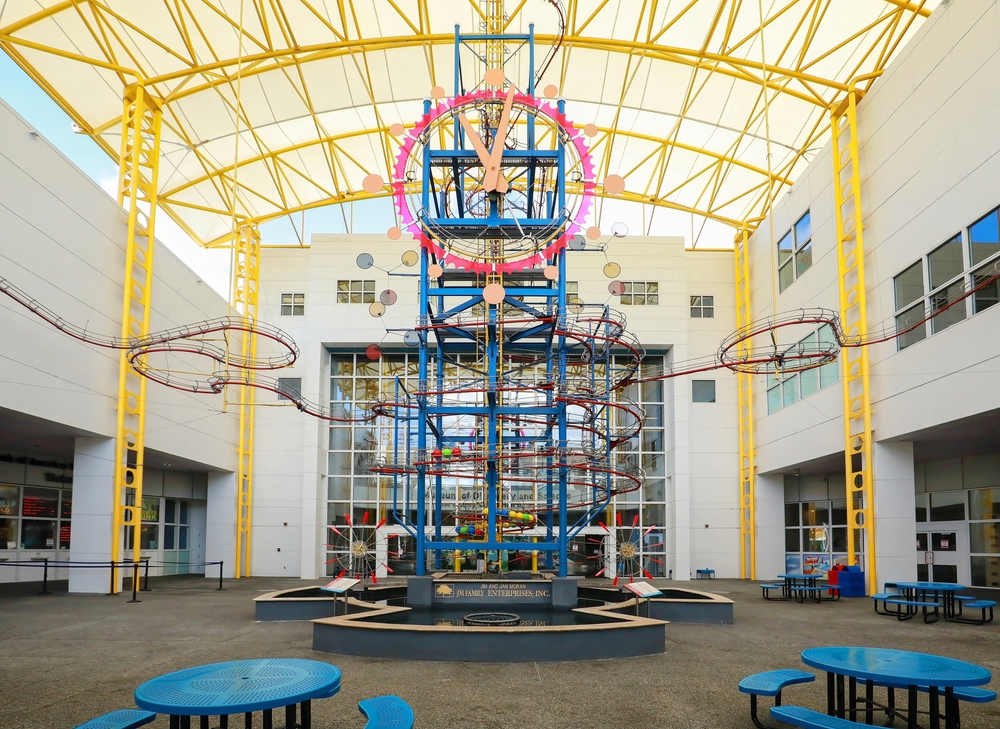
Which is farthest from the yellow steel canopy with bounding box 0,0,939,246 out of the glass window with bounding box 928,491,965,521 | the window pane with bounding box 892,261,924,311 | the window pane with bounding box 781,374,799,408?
the glass window with bounding box 928,491,965,521

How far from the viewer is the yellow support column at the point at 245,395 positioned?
112 feet

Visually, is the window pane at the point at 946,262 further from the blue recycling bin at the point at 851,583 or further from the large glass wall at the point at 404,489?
the large glass wall at the point at 404,489

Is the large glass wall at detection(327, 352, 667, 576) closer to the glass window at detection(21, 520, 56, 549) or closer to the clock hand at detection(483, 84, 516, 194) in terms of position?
the glass window at detection(21, 520, 56, 549)

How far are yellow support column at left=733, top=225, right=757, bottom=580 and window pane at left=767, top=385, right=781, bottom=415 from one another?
1429mm

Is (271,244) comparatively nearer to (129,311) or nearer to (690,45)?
(129,311)

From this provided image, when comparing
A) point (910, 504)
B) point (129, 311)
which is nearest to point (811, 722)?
point (910, 504)

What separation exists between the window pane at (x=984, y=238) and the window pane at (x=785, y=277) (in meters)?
11.5

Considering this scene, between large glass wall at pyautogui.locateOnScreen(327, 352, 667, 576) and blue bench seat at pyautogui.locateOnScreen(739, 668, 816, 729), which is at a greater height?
large glass wall at pyautogui.locateOnScreen(327, 352, 667, 576)

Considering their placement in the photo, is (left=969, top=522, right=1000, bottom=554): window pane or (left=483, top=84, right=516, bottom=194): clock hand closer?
(left=483, top=84, right=516, bottom=194): clock hand

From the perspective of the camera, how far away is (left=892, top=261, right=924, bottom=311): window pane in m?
20.9

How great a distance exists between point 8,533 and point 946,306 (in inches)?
1138

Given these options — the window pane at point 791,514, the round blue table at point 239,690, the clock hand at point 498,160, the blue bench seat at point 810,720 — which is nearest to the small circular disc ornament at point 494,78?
the clock hand at point 498,160

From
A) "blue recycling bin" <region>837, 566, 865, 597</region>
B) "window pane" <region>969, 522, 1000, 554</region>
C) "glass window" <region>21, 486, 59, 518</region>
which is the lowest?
"blue recycling bin" <region>837, 566, 865, 597</region>

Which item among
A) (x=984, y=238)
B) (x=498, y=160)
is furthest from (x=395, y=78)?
(x=984, y=238)
